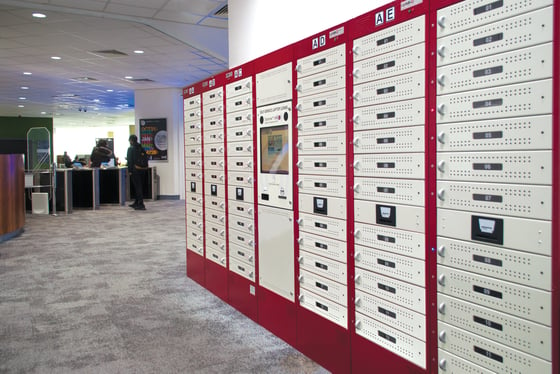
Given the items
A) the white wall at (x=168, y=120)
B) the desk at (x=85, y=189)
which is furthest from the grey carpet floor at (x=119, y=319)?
the white wall at (x=168, y=120)

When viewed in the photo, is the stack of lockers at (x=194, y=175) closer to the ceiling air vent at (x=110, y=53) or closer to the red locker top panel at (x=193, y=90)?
the red locker top panel at (x=193, y=90)

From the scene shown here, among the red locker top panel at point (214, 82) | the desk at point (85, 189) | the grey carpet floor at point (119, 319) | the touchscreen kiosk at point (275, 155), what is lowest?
the grey carpet floor at point (119, 319)

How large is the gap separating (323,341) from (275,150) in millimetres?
1191

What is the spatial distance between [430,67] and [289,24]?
1.82 meters

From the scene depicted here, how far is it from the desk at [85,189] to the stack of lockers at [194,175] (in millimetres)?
6157

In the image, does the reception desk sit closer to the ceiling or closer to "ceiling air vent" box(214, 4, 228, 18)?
the ceiling

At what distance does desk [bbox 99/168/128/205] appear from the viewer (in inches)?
426

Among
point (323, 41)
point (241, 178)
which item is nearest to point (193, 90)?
point (241, 178)

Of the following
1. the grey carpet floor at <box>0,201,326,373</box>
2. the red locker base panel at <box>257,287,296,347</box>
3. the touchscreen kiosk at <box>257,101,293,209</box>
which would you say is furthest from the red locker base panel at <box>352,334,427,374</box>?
the touchscreen kiosk at <box>257,101,293,209</box>

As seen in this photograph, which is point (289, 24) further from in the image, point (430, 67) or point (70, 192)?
point (70, 192)

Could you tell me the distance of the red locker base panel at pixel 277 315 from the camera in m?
2.85

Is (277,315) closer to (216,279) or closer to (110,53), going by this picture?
(216,279)

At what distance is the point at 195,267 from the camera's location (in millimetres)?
4383

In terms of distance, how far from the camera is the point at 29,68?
9164 millimetres
